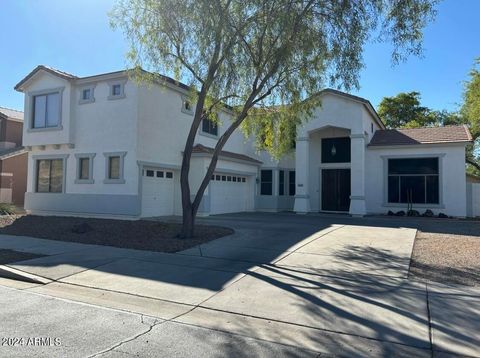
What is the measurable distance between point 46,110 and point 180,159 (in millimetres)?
7130

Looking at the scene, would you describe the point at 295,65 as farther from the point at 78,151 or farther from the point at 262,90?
the point at 78,151

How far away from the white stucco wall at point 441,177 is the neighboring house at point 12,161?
2255 centimetres

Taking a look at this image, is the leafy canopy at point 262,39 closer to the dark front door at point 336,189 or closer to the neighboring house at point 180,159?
the neighboring house at point 180,159

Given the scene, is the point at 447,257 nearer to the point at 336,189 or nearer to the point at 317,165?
the point at 336,189

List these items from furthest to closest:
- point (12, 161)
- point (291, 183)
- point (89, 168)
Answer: point (12, 161)
point (291, 183)
point (89, 168)

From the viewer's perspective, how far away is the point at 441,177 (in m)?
21.3

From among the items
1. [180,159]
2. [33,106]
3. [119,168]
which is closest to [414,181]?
[180,159]

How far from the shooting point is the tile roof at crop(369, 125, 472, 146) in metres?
21.6

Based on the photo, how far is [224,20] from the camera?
37.0 feet

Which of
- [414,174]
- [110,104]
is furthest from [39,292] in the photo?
[414,174]

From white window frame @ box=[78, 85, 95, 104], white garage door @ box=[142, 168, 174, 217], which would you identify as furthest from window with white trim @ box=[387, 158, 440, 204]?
white window frame @ box=[78, 85, 95, 104]

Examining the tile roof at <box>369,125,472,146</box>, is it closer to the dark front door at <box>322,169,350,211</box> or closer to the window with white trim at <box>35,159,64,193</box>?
the dark front door at <box>322,169,350,211</box>

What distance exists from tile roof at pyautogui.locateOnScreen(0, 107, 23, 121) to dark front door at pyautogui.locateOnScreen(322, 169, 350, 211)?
22565 millimetres

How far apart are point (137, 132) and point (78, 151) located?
3.67 meters
